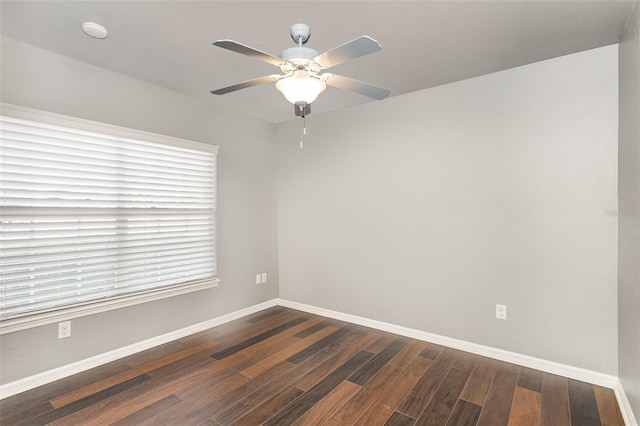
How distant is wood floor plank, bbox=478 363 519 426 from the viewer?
6.70 feet

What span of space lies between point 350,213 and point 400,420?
223cm

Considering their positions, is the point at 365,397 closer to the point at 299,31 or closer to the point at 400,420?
the point at 400,420

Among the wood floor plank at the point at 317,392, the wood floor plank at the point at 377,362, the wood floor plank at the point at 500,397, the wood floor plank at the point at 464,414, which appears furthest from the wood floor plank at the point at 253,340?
the wood floor plank at the point at 500,397

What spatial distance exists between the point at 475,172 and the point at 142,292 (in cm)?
335

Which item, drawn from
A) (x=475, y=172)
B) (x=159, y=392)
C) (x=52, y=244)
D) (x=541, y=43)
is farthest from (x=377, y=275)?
(x=52, y=244)

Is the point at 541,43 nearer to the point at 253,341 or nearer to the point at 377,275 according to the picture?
the point at 377,275

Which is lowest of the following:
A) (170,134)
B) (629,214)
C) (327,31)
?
(629,214)

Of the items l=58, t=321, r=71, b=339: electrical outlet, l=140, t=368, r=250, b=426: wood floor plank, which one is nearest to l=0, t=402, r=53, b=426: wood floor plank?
l=58, t=321, r=71, b=339: electrical outlet

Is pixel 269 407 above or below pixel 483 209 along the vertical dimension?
below

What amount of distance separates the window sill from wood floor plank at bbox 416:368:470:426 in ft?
8.23

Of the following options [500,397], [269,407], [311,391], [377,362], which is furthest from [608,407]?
[269,407]

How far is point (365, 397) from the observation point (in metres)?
2.29

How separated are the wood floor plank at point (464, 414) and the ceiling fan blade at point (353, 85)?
2108 millimetres

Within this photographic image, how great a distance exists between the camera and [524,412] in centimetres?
211
